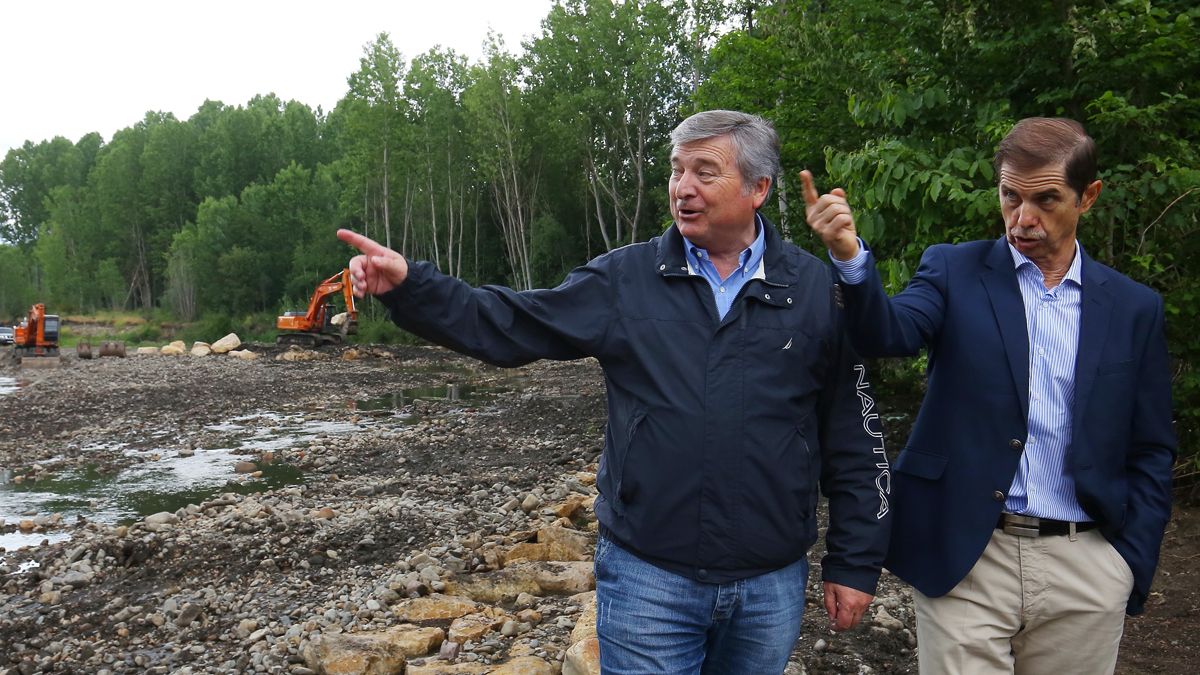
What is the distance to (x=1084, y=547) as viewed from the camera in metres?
2.32

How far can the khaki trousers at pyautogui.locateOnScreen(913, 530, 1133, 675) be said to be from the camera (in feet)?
7.59

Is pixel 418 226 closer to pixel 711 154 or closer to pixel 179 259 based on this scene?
pixel 179 259

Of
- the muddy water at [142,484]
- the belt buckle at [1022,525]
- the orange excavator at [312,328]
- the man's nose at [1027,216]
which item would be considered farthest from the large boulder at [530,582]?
the orange excavator at [312,328]

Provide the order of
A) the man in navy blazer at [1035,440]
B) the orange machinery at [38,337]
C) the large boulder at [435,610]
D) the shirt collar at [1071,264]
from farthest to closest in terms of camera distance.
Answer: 1. the orange machinery at [38,337]
2. the large boulder at [435,610]
3. the shirt collar at [1071,264]
4. the man in navy blazer at [1035,440]

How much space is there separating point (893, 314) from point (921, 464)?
0.42 meters

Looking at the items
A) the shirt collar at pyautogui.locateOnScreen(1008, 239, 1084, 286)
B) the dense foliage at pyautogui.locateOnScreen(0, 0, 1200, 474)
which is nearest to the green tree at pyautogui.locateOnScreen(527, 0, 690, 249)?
the dense foliage at pyautogui.locateOnScreen(0, 0, 1200, 474)

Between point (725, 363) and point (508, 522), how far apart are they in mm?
6758

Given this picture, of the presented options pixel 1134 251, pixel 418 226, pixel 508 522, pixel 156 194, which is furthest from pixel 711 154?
pixel 156 194

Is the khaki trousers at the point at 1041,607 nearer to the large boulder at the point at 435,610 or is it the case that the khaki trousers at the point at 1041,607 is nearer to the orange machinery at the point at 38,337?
the large boulder at the point at 435,610

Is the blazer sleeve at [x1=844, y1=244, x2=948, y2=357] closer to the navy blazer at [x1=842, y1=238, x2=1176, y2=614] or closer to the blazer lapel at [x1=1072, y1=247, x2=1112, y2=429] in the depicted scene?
the navy blazer at [x1=842, y1=238, x2=1176, y2=614]

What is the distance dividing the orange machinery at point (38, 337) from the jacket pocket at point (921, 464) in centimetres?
3661

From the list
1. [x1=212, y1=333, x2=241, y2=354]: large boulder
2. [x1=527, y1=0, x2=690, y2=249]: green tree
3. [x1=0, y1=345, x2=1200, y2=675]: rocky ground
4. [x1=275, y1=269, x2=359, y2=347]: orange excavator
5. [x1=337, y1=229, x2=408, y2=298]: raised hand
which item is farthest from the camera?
[x1=212, y1=333, x2=241, y2=354]: large boulder

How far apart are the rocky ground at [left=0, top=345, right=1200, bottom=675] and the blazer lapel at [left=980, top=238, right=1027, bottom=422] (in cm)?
230

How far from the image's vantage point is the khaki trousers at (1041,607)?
2.31 meters
